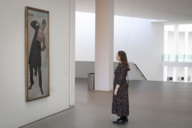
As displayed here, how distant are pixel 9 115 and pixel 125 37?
692 inches

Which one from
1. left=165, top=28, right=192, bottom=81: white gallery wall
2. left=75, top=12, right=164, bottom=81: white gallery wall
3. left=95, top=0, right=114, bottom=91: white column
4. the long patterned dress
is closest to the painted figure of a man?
the long patterned dress

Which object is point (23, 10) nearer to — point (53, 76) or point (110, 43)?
point (53, 76)

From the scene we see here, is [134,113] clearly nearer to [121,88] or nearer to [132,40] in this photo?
[121,88]

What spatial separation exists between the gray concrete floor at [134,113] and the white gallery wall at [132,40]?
471 inches

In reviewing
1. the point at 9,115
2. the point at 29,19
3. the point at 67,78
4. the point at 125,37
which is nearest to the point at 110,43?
the point at 67,78

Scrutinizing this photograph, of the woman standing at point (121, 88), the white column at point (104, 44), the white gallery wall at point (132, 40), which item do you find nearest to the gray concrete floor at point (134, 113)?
the woman standing at point (121, 88)

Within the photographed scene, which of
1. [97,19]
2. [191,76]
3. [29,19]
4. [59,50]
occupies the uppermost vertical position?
[97,19]

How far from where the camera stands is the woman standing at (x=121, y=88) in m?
6.29

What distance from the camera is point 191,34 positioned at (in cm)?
3136

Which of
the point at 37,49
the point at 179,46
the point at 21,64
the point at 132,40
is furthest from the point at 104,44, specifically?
the point at 179,46

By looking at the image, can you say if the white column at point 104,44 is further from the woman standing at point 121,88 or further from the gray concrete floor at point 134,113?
the woman standing at point 121,88

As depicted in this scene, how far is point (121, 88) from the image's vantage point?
6.39 m

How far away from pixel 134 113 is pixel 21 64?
3.40 meters

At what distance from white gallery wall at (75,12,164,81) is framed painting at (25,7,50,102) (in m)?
15.1
